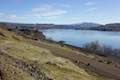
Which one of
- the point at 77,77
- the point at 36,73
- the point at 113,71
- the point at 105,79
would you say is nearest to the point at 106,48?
the point at 113,71

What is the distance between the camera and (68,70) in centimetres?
2655

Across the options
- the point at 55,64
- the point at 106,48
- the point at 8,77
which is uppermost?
the point at 8,77

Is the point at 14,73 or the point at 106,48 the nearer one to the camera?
the point at 14,73

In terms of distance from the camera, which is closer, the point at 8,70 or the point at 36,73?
the point at 8,70

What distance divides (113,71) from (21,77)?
21385mm

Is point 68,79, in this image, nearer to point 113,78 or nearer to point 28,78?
point 28,78

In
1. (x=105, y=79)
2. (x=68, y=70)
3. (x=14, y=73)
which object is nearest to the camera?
(x=14, y=73)

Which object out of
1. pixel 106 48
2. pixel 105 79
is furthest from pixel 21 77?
pixel 106 48

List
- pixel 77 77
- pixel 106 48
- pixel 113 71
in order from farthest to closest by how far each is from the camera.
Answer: pixel 106 48 → pixel 113 71 → pixel 77 77

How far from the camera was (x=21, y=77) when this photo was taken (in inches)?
613

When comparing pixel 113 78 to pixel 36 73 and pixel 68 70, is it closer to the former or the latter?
pixel 68 70

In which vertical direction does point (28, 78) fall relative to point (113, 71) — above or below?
above

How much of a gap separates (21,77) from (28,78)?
68 cm

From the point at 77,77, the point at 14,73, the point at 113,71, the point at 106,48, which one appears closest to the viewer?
the point at 14,73
